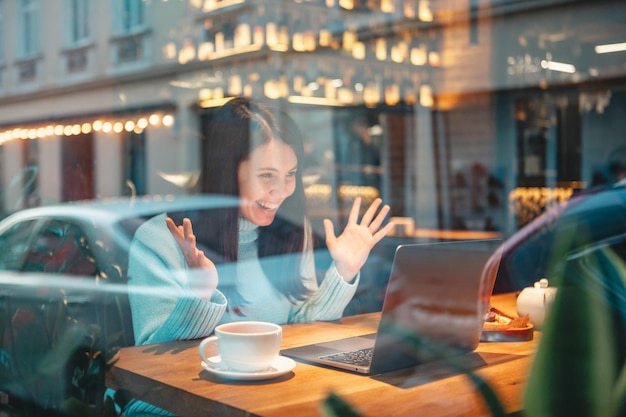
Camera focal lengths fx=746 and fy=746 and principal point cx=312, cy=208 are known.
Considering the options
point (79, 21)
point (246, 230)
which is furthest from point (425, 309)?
point (79, 21)

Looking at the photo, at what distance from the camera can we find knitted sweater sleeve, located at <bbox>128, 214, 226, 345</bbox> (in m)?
1.60

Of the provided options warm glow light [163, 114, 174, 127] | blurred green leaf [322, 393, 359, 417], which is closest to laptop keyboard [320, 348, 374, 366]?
blurred green leaf [322, 393, 359, 417]

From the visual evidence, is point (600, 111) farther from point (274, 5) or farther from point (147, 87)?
point (147, 87)

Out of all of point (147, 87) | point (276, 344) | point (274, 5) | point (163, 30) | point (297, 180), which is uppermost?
point (274, 5)

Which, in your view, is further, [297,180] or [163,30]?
[163,30]

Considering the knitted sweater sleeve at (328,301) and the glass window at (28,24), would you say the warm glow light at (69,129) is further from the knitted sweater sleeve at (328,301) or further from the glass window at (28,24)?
the knitted sweater sleeve at (328,301)

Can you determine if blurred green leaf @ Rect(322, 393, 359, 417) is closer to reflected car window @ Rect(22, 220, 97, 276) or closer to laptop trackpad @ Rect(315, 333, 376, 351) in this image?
laptop trackpad @ Rect(315, 333, 376, 351)

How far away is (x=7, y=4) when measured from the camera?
2.16 m

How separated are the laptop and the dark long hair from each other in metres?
0.59

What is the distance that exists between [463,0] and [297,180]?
5259mm

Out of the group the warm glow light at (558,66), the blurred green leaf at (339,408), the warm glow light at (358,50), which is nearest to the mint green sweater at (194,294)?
the blurred green leaf at (339,408)

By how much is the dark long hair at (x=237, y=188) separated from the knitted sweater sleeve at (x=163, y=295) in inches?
4.3

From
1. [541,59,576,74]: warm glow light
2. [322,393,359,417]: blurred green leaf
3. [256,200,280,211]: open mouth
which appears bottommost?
[322,393,359,417]: blurred green leaf

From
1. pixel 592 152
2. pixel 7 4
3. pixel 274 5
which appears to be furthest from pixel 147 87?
pixel 592 152
